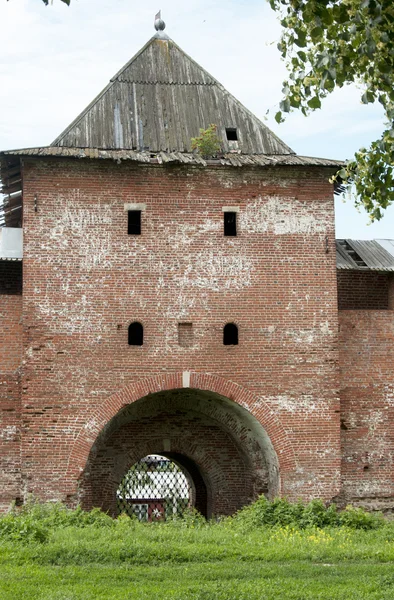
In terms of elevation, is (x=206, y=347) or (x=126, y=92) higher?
(x=126, y=92)

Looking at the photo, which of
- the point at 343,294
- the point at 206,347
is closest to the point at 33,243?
the point at 206,347

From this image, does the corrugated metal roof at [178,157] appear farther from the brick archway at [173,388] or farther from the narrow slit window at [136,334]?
the brick archway at [173,388]

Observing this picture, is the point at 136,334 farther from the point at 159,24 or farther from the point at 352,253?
the point at 159,24

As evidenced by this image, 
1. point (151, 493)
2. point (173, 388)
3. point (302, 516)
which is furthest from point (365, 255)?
point (151, 493)

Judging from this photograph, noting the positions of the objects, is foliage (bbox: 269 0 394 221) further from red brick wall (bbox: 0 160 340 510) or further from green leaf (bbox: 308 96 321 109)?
red brick wall (bbox: 0 160 340 510)

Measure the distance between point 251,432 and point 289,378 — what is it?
1.47 metres

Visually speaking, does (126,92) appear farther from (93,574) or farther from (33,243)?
(93,574)

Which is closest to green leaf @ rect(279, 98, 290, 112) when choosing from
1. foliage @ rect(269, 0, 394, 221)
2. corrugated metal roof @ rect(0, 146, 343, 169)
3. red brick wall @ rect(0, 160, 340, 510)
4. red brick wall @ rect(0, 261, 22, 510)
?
foliage @ rect(269, 0, 394, 221)

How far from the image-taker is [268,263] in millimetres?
16172

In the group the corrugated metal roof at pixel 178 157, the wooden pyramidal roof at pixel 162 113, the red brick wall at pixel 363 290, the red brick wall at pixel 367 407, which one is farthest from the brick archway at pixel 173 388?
the wooden pyramidal roof at pixel 162 113

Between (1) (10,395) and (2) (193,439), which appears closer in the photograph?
(1) (10,395)

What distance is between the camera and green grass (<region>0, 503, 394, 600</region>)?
9844mm

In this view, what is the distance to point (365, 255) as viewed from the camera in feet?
59.2

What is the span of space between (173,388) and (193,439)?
227 centimetres
